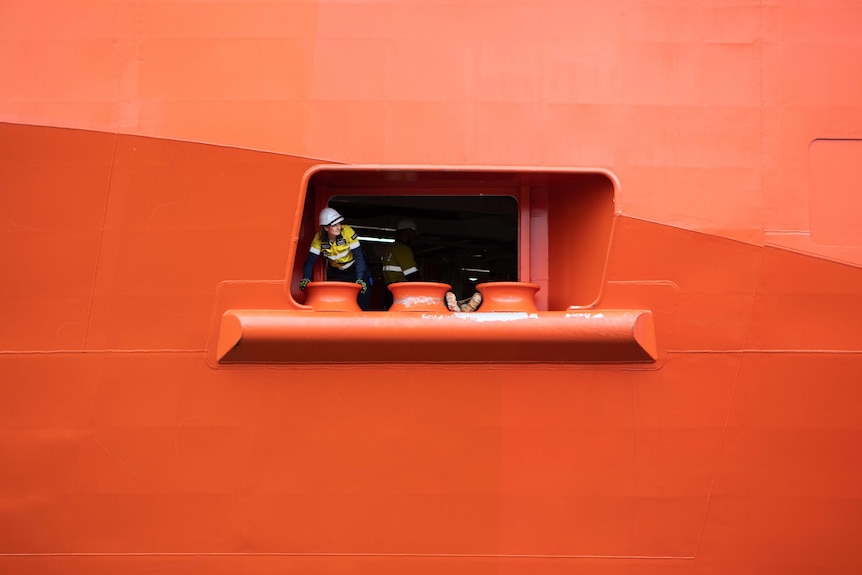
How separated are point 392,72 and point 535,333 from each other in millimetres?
1511

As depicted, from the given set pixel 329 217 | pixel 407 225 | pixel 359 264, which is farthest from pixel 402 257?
pixel 329 217

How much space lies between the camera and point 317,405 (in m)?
3.57

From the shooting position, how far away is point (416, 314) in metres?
3.52

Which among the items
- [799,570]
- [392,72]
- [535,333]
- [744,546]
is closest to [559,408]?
[535,333]

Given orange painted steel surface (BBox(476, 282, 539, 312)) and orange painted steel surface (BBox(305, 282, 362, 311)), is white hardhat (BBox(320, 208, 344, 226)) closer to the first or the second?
orange painted steel surface (BBox(305, 282, 362, 311))

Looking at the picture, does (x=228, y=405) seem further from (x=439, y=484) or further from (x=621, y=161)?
(x=621, y=161)

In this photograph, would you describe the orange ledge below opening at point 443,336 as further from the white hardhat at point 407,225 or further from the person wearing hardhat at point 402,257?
the white hardhat at point 407,225

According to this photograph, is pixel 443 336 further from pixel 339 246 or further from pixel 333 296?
pixel 339 246

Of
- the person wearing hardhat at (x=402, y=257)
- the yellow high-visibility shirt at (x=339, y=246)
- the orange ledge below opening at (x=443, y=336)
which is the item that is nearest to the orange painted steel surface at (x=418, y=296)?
the orange ledge below opening at (x=443, y=336)

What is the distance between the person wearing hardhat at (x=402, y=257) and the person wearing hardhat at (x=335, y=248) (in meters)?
0.32

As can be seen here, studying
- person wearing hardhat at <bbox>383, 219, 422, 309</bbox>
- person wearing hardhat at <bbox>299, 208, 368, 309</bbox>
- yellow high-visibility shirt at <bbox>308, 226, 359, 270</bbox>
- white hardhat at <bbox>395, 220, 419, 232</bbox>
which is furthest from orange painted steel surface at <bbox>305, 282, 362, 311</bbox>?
white hardhat at <bbox>395, 220, 419, 232</bbox>

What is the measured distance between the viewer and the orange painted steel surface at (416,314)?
140 inches

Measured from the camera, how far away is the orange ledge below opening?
3471 millimetres

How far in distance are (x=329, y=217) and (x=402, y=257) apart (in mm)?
575
